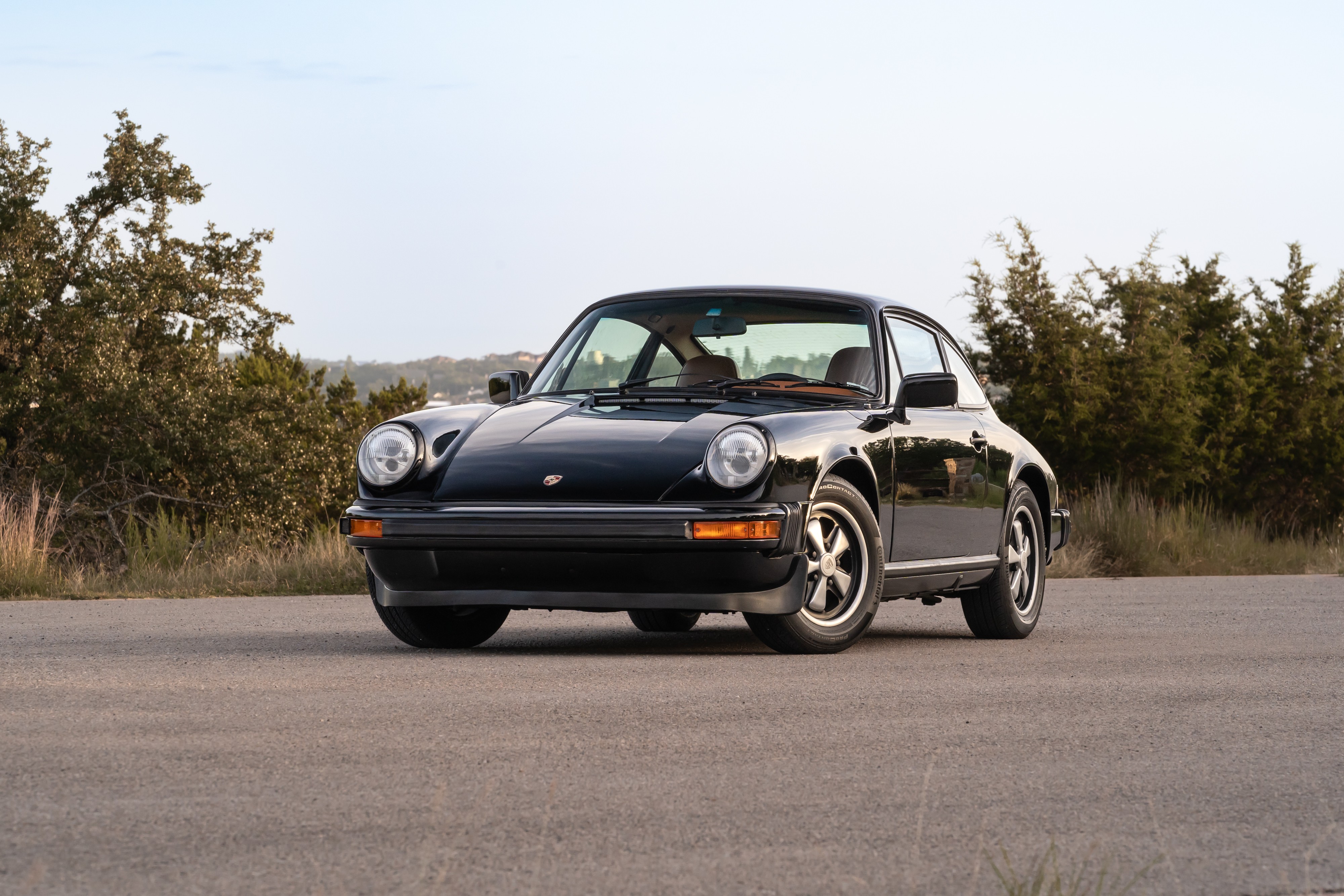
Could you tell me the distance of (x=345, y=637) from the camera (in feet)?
27.5

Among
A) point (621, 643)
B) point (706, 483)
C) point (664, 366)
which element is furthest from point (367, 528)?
point (664, 366)

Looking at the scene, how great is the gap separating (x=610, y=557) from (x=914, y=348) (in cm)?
261

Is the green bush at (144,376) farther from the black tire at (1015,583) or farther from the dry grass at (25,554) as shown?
the black tire at (1015,583)

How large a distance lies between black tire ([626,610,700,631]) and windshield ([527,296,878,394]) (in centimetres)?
120

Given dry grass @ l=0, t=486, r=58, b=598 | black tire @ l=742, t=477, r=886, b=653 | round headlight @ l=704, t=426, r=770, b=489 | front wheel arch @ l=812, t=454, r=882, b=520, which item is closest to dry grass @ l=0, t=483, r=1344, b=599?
dry grass @ l=0, t=486, r=58, b=598

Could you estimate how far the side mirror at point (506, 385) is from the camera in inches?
337

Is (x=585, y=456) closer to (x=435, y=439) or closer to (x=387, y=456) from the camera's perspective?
(x=435, y=439)

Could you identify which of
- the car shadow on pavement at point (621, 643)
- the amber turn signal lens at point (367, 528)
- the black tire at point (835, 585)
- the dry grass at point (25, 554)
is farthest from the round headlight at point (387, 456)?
the dry grass at point (25, 554)

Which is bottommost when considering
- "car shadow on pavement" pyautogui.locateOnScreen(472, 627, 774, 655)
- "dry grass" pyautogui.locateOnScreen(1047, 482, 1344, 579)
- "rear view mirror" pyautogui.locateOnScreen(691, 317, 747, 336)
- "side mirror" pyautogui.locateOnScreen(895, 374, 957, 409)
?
"dry grass" pyautogui.locateOnScreen(1047, 482, 1344, 579)

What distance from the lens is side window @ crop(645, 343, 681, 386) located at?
27.3ft

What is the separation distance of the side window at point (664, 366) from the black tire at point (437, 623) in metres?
1.32

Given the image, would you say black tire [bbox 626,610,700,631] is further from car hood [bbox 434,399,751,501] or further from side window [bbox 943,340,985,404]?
side window [bbox 943,340,985,404]

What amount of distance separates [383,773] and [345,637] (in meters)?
3.95

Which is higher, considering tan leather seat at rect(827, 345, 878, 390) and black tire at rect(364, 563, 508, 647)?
tan leather seat at rect(827, 345, 878, 390)
